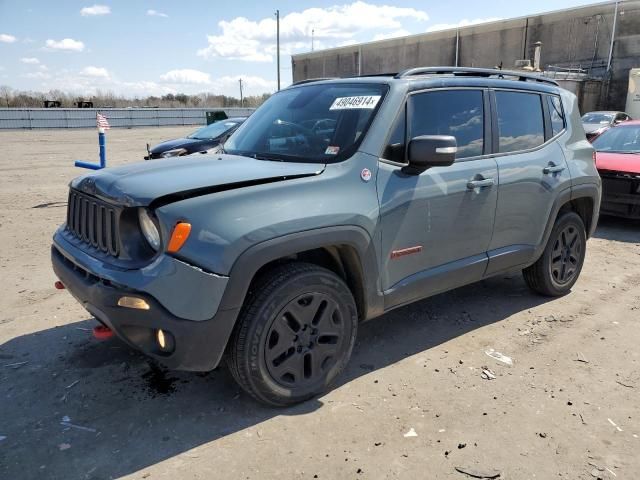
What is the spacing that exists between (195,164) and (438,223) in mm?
1641

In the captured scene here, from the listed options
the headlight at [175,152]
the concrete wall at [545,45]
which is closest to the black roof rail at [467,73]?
the headlight at [175,152]

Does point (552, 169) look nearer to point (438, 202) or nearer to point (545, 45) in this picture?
point (438, 202)

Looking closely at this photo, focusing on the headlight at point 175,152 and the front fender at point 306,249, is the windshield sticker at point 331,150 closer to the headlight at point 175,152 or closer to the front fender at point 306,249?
the front fender at point 306,249

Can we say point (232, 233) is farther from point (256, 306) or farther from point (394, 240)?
point (394, 240)

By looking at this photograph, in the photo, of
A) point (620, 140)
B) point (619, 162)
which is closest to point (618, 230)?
point (619, 162)

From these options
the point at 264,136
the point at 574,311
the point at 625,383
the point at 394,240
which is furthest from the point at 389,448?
→ the point at 574,311

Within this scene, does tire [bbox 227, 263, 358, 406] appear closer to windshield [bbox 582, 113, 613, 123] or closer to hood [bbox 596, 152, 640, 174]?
hood [bbox 596, 152, 640, 174]

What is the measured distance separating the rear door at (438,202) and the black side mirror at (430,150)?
0.15 meters

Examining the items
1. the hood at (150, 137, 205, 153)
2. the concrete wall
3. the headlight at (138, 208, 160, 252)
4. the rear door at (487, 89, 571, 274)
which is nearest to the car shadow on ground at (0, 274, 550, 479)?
the rear door at (487, 89, 571, 274)

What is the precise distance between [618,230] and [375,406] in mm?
6355

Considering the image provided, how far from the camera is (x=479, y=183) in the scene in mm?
3744

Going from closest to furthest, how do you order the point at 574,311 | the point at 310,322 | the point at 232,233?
the point at 232,233
the point at 310,322
the point at 574,311

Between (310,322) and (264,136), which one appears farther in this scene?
(264,136)

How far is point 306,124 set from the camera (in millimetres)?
3615
